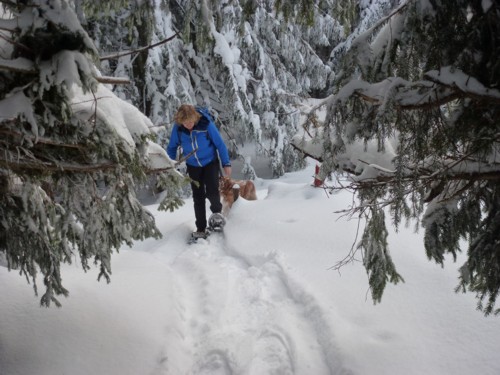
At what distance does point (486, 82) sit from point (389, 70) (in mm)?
533

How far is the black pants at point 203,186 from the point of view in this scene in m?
5.69

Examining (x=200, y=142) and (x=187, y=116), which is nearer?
(x=187, y=116)

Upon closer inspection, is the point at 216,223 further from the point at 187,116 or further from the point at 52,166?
the point at 52,166

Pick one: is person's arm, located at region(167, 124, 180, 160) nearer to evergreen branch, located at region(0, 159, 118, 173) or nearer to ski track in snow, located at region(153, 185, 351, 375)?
ski track in snow, located at region(153, 185, 351, 375)

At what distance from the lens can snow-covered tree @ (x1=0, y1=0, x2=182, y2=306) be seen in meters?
1.61

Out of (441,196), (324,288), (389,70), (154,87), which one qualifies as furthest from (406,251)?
(154,87)

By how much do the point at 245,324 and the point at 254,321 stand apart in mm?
100

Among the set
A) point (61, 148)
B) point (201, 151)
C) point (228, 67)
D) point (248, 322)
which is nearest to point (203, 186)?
point (201, 151)

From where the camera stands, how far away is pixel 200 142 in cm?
539

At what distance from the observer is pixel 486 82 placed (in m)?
1.78

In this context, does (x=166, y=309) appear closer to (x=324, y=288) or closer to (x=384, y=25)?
(x=324, y=288)

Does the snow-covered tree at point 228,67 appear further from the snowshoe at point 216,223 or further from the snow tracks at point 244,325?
the snow tracks at point 244,325

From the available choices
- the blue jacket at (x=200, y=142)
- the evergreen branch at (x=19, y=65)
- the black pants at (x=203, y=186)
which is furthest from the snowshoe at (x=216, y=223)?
the evergreen branch at (x=19, y=65)

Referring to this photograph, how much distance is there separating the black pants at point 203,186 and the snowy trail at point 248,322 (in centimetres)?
106
